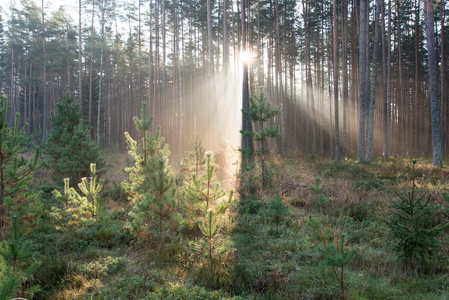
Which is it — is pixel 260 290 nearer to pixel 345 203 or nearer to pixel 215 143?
pixel 345 203

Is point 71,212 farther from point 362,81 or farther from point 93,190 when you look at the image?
point 362,81

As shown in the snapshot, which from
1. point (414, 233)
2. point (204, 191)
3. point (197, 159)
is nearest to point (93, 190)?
point (204, 191)

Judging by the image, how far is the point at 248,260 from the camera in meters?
4.71

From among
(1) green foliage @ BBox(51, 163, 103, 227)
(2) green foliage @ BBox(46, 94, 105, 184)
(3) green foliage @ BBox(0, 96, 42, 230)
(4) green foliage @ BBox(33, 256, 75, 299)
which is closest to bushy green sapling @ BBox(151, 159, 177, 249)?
(4) green foliage @ BBox(33, 256, 75, 299)

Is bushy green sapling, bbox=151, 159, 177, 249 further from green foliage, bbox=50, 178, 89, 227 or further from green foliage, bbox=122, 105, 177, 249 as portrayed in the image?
green foliage, bbox=50, 178, 89, 227

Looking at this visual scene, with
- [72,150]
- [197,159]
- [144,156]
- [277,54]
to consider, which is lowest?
[197,159]

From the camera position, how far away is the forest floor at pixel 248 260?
3.72m

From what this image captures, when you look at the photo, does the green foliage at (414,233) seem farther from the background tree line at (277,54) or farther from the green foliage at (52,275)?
the background tree line at (277,54)

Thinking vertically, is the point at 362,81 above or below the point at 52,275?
above

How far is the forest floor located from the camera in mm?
3717

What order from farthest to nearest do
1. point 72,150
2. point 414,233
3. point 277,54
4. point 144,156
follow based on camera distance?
point 277,54
point 72,150
point 144,156
point 414,233

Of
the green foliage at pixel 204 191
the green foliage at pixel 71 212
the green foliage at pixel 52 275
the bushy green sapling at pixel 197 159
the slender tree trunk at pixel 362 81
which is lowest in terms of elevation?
the green foliage at pixel 52 275

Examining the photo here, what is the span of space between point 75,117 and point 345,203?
1118cm

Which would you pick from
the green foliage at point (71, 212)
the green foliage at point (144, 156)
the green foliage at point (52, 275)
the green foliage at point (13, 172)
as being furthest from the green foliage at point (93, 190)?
the green foliage at point (52, 275)
